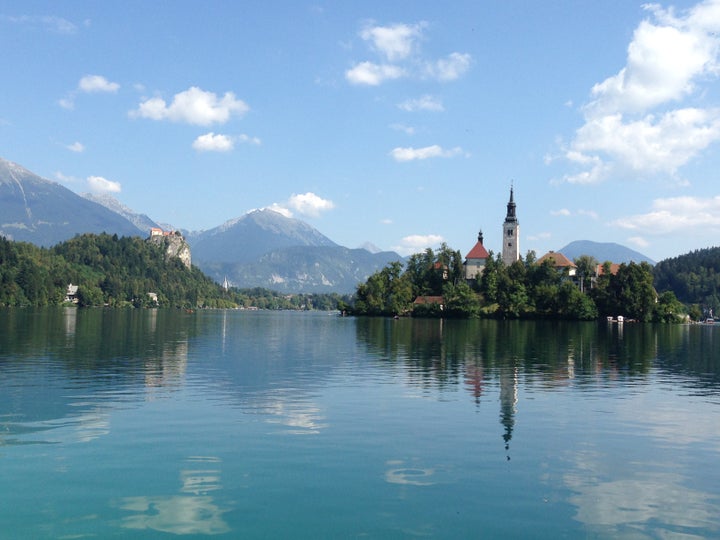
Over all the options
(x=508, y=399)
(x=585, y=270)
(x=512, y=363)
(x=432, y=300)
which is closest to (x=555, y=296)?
(x=585, y=270)

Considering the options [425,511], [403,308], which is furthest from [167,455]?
[403,308]

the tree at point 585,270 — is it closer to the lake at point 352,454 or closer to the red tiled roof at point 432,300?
the red tiled roof at point 432,300

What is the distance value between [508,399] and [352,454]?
14.5 meters

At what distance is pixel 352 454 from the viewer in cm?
2162

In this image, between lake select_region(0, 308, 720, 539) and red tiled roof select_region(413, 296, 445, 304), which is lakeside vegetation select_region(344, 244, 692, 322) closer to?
red tiled roof select_region(413, 296, 445, 304)

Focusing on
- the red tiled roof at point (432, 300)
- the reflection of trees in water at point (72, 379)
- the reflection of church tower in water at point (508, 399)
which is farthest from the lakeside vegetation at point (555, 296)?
the reflection of church tower in water at point (508, 399)

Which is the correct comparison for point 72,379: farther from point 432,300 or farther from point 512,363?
point 432,300

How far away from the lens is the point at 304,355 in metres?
59.4

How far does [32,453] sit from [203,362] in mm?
28967

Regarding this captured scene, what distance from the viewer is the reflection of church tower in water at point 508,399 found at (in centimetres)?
2610

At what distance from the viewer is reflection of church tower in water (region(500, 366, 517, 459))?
26.1 meters

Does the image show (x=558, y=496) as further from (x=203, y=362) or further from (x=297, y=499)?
(x=203, y=362)

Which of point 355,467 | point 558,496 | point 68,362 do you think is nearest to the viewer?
point 558,496

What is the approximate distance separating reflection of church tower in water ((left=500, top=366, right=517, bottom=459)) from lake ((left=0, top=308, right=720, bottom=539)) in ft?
0.54
